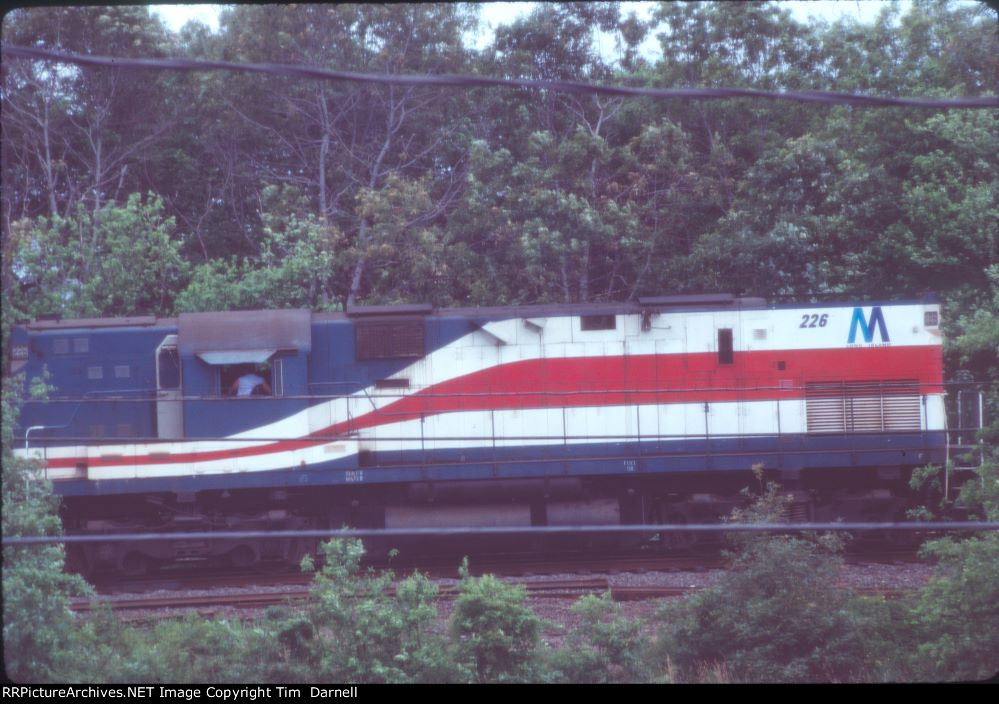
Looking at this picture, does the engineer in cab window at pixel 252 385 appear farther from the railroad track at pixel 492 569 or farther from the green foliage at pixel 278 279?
the green foliage at pixel 278 279

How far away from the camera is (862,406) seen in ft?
39.8

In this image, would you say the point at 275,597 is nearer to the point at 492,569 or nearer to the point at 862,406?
the point at 492,569

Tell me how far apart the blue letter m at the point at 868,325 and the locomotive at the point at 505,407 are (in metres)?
0.03

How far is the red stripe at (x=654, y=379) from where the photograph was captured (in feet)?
39.5

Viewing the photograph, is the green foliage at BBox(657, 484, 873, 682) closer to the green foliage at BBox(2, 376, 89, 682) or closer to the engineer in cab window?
the green foliage at BBox(2, 376, 89, 682)

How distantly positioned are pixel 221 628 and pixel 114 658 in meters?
0.87

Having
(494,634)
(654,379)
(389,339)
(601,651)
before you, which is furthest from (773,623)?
(389,339)

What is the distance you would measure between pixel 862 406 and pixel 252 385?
7.96 metres

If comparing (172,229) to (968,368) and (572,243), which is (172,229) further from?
(968,368)

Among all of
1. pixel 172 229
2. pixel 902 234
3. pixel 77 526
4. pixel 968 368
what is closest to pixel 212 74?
pixel 172 229

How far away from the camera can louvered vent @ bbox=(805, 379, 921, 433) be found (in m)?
12.1

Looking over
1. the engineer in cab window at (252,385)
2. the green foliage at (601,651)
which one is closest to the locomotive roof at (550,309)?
the engineer in cab window at (252,385)

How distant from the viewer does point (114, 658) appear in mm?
7125

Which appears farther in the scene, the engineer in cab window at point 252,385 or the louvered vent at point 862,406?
the louvered vent at point 862,406
